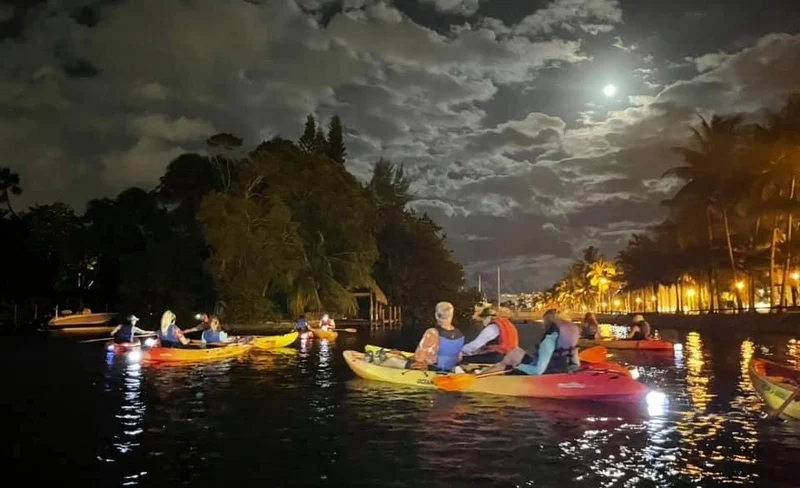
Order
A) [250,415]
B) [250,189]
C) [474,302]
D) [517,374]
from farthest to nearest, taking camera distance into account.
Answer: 1. [474,302]
2. [250,189]
3. [517,374]
4. [250,415]

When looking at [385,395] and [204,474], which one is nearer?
[204,474]

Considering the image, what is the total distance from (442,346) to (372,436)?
6.35m

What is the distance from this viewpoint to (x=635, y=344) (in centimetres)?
3528

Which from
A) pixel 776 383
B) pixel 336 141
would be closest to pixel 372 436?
pixel 776 383

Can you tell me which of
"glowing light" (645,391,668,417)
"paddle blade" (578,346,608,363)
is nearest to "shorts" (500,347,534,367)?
"glowing light" (645,391,668,417)

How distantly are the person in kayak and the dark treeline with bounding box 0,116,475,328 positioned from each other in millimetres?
38116

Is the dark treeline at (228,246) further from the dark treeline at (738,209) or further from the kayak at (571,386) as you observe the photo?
the kayak at (571,386)

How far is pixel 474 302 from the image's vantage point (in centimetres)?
9269

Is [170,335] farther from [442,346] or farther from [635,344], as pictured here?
[635,344]

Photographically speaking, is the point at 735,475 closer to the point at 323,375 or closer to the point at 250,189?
the point at 323,375

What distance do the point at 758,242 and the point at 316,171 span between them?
132 ft

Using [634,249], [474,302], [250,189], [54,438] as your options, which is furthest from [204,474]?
[634,249]

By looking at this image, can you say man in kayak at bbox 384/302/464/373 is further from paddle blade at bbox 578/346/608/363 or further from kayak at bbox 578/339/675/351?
kayak at bbox 578/339/675/351

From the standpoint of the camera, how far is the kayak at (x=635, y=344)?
34.7 metres
